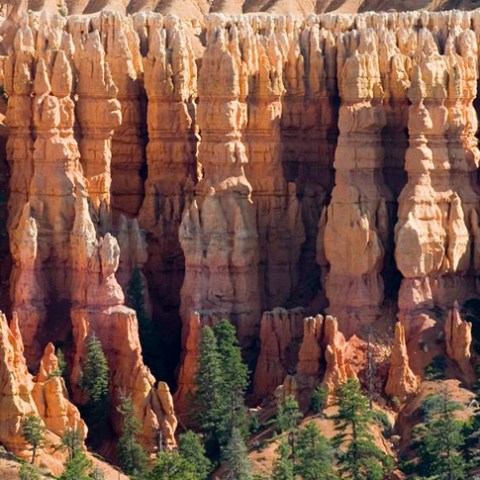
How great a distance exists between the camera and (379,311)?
95.6 m

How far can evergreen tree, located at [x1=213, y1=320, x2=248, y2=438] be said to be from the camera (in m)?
92.8

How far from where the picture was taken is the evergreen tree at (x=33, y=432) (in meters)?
88.8

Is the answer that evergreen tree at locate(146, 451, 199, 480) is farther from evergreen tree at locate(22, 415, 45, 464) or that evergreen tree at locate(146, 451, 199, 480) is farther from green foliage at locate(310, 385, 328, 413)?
green foliage at locate(310, 385, 328, 413)

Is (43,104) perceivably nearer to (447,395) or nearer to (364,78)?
(364,78)

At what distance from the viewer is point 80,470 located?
285ft

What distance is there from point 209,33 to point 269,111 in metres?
3.37

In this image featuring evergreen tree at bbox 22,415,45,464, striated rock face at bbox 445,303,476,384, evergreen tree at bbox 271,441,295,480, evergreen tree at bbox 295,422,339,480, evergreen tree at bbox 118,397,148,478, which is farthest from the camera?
striated rock face at bbox 445,303,476,384

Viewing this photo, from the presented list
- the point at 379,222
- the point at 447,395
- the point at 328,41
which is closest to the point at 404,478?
the point at 447,395

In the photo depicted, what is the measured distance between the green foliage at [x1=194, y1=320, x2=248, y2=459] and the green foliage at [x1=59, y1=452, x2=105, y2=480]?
5194 millimetres

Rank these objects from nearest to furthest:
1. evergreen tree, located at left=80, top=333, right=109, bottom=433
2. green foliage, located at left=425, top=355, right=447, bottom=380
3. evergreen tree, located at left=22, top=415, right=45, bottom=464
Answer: evergreen tree, located at left=22, top=415, right=45, bottom=464, green foliage, located at left=425, top=355, right=447, bottom=380, evergreen tree, located at left=80, top=333, right=109, bottom=433

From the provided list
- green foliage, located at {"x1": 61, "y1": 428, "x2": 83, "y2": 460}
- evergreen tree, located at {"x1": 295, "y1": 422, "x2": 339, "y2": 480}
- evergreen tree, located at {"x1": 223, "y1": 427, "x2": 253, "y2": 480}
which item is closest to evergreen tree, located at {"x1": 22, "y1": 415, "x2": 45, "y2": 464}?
green foliage, located at {"x1": 61, "y1": 428, "x2": 83, "y2": 460}

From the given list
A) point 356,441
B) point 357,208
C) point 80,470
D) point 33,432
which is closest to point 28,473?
point 80,470

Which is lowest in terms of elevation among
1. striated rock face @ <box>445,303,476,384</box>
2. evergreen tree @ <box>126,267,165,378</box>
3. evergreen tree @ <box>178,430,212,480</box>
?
evergreen tree @ <box>178,430,212,480</box>

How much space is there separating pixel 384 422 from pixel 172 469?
7803mm
